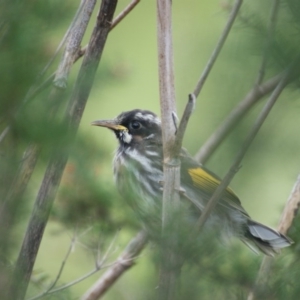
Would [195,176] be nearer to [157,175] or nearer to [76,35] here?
[157,175]

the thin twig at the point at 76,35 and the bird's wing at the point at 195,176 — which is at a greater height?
the thin twig at the point at 76,35

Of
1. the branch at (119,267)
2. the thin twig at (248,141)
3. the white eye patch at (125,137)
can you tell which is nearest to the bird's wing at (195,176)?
the white eye patch at (125,137)

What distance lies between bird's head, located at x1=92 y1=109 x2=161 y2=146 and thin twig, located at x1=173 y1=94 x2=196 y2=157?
1.81 metres

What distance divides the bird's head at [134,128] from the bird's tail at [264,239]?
A: 0.87m

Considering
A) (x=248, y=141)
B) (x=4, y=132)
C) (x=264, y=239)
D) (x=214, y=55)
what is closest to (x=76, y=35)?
(x=214, y=55)

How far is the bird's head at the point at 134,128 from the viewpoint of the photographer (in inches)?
179

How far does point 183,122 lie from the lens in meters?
2.62

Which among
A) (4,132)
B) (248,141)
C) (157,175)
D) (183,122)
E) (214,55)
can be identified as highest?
(214,55)

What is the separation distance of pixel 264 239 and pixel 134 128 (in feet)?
4.07

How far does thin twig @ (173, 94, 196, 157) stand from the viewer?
2556 mm

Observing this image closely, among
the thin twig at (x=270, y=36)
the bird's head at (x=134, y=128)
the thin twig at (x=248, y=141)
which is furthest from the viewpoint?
the bird's head at (x=134, y=128)

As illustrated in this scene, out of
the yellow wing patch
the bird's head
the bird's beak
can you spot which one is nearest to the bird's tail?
the yellow wing patch

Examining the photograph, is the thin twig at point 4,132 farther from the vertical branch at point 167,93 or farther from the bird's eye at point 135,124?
the bird's eye at point 135,124

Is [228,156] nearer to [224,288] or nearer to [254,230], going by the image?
[224,288]
